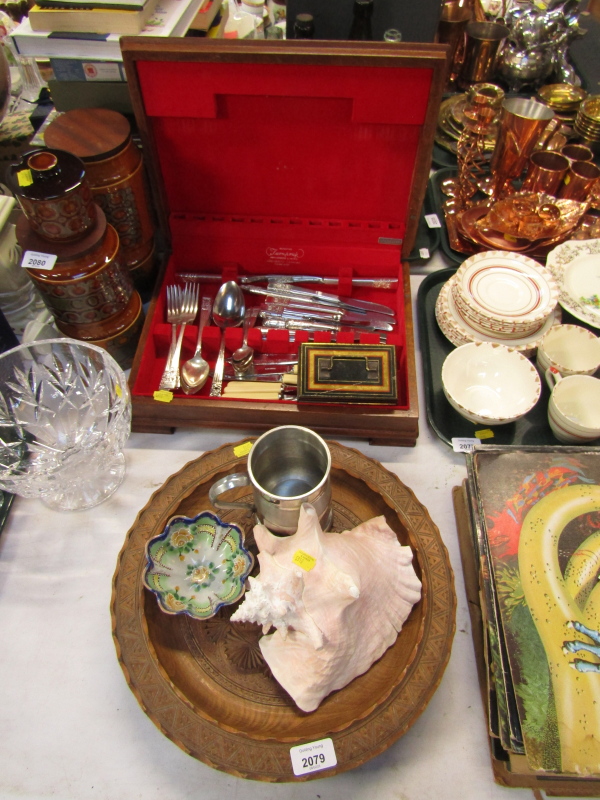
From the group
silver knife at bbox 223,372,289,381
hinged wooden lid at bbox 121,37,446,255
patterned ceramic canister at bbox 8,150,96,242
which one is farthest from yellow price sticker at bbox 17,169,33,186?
silver knife at bbox 223,372,289,381

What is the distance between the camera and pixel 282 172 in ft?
3.90

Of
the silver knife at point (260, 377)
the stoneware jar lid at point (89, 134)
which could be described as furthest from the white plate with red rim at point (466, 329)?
the stoneware jar lid at point (89, 134)

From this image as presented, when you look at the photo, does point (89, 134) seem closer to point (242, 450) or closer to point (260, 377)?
point (260, 377)

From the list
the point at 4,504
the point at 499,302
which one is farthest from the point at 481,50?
the point at 4,504

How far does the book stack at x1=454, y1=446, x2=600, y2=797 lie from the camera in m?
0.74

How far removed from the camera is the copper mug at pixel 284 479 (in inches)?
31.0

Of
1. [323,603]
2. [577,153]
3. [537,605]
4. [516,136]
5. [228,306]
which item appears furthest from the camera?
[577,153]

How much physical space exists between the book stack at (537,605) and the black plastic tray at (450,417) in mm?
129

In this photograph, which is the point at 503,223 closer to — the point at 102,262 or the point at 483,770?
the point at 102,262

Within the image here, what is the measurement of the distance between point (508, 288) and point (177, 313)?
72cm

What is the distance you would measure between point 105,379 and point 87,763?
62 centimetres

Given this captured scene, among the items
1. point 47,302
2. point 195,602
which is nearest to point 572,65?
point 47,302

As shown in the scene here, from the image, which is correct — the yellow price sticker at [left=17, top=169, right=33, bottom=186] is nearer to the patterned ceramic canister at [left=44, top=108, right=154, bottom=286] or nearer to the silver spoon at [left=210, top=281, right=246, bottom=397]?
the patterned ceramic canister at [left=44, top=108, right=154, bottom=286]

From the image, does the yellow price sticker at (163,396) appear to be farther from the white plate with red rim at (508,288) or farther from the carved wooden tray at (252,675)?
the white plate with red rim at (508,288)
